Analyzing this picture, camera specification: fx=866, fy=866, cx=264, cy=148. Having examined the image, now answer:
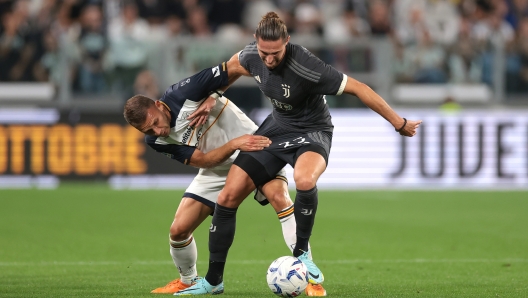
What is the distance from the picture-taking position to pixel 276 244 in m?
9.48

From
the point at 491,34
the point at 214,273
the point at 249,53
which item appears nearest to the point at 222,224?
the point at 214,273

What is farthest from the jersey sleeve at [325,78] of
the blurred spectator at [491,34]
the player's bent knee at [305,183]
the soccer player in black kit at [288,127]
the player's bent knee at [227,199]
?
the blurred spectator at [491,34]

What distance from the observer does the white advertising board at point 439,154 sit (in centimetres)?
1534

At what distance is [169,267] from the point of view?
7996 mm

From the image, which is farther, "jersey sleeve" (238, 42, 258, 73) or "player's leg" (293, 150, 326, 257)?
"jersey sleeve" (238, 42, 258, 73)

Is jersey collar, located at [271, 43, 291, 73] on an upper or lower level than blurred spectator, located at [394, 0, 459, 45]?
lower

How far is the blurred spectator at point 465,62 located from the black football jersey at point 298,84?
419 inches

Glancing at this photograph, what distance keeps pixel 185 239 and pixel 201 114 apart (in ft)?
3.16

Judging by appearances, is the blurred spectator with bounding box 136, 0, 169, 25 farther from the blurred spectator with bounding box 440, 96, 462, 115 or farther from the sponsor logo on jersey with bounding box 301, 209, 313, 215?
the sponsor logo on jersey with bounding box 301, 209, 313, 215

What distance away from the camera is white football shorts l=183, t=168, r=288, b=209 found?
660 cm

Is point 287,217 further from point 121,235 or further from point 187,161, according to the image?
point 121,235

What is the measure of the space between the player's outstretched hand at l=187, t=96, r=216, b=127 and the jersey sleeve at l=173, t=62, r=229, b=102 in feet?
0.19

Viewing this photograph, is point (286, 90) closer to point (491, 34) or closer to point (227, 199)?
point (227, 199)

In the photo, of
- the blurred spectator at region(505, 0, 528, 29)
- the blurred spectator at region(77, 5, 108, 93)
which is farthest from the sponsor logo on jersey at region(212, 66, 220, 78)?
the blurred spectator at region(505, 0, 528, 29)
